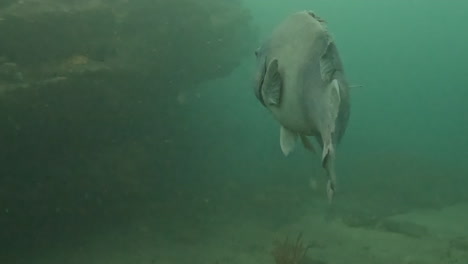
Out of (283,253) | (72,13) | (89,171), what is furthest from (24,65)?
(283,253)

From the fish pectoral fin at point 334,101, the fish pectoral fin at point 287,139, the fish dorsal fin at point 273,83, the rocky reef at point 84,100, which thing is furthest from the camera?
the rocky reef at point 84,100

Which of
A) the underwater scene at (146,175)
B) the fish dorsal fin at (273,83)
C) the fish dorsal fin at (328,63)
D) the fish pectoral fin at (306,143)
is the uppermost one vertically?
the fish dorsal fin at (328,63)

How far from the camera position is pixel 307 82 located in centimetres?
165

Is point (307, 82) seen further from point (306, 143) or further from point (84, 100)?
point (84, 100)

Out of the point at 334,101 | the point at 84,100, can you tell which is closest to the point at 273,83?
the point at 334,101

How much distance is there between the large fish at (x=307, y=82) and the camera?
1.55m

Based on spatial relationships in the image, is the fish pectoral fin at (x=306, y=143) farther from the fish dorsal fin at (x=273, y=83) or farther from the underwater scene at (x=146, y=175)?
the underwater scene at (x=146, y=175)

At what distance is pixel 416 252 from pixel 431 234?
2.85m

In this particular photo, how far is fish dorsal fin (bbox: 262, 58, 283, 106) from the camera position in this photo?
5.65ft

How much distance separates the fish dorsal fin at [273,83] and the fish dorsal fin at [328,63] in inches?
7.6

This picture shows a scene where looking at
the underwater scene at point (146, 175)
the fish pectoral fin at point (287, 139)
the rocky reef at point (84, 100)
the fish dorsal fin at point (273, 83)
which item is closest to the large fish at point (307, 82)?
the fish dorsal fin at point (273, 83)

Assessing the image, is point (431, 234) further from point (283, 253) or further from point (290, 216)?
point (283, 253)

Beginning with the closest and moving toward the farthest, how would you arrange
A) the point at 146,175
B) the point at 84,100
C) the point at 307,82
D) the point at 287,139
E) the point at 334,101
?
the point at 334,101 < the point at 307,82 < the point at 287,139 < the point at 84,100 < the point at 146,175

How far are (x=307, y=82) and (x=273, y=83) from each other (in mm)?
144
